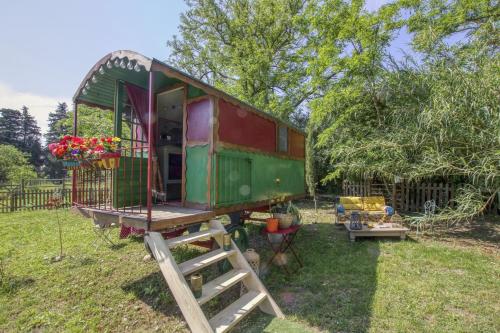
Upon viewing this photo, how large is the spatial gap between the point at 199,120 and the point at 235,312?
115 inches

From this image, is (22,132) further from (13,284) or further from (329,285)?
(329,285)

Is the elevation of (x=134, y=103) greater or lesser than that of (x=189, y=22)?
lesser

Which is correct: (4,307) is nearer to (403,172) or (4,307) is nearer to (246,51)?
(403,172)

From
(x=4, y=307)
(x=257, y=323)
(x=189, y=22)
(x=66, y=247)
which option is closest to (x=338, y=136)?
(x=257, y=323)

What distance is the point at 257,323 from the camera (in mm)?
3141

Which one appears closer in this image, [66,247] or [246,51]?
[66,247]

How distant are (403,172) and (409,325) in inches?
239

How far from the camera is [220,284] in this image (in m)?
3.11

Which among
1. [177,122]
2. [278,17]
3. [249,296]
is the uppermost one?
[278,17]

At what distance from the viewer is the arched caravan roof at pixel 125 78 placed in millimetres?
3346

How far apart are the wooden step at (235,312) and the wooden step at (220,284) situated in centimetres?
23

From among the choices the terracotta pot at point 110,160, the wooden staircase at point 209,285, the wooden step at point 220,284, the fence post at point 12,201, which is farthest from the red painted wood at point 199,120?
the fence post at point 12,201

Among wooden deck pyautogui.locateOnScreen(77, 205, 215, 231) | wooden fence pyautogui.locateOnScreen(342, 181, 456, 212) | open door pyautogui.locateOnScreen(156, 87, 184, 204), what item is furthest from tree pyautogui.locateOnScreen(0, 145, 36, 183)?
wooden fence pyautogui.locateOnScreen(342, 181, 456, 212)

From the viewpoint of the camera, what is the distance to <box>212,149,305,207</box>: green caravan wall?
13.7 ft
